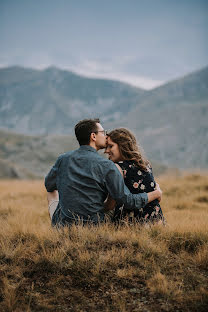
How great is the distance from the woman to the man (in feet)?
0.77

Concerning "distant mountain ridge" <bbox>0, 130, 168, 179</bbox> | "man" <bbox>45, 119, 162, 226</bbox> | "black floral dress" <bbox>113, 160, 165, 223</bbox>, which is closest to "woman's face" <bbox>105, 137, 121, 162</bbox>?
"black floral dress" <bbox>113, 160, 165, 223</bbox>

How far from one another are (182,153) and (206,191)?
103 m

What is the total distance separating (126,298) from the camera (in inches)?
111

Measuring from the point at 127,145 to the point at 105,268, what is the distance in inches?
62.5

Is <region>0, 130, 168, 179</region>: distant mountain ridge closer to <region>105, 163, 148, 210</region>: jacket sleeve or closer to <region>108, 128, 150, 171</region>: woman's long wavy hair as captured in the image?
<region>108, 128, 150, 171</region>: woman's long wavy hair

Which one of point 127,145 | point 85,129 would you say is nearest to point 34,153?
point 127,145

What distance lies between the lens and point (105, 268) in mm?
3188

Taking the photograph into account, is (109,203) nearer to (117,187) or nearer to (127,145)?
(117,187)

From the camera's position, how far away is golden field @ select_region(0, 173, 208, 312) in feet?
9.05

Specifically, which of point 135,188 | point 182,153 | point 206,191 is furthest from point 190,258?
point 182,153

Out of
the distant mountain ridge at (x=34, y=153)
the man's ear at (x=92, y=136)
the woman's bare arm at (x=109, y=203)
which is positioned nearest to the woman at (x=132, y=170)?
the woman's bare arm at (x=109, y=203)

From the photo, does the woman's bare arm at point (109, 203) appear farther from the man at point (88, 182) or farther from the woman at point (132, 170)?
the woman at point (132, 170)

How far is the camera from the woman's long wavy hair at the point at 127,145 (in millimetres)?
4020

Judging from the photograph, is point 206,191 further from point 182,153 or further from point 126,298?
point 182,153
